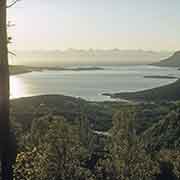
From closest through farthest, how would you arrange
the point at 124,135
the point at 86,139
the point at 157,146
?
the point at 124,135, the point at 86,139, the point at 157,146

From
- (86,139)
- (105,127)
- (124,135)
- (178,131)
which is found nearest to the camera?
(124,135)

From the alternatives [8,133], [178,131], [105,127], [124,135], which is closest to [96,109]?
[105,127]

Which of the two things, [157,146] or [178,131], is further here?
[178,131]

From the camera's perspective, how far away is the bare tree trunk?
702 cm

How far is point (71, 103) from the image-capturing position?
602 ft

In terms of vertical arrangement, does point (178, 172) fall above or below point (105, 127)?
above

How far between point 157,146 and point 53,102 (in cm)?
9801

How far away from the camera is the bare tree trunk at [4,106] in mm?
7023

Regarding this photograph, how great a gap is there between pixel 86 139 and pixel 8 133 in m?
63.7

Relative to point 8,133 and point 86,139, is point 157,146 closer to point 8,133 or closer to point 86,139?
point 86,139

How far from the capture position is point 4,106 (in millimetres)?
7066

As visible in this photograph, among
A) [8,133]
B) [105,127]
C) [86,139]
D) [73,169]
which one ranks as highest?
[8,133]

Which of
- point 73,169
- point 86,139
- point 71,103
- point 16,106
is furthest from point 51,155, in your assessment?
point 71,103

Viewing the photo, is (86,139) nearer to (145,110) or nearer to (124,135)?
(124,135)
